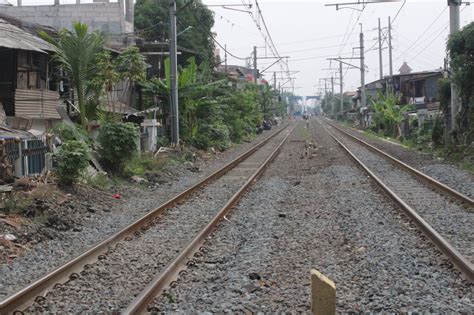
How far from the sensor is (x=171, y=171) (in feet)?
62.3

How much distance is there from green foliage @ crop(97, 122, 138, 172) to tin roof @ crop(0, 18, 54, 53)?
292cm

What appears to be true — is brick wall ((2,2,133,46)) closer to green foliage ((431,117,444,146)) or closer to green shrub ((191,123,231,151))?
green shrub ((191,123,231,151))

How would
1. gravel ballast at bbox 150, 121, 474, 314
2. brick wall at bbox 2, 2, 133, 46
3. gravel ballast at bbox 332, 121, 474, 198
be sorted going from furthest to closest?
brick wall at bbox 2, 2, 133, 46 → gravel ballast at bbox 332, 121, 474, 198 → gravel ballast at bbox 150, 121, 474, 314

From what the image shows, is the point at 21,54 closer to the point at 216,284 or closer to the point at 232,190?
the point at 232,190

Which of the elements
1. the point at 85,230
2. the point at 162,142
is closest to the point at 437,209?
the point at 85,230

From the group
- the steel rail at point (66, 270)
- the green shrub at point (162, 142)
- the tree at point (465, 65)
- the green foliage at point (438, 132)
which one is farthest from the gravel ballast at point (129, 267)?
the green foliage at point (438, 132)

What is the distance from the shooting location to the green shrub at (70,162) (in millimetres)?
12781

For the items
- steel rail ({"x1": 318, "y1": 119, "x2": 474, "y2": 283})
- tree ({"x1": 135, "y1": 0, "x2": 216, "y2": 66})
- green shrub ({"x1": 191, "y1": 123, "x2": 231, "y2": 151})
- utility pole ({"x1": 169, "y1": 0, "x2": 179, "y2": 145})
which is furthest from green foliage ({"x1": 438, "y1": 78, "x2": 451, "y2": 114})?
tree ({"x1": 135, "y1": 0, "x2": 216, "y2": 66})

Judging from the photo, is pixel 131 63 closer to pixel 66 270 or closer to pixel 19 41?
pixel 19 41

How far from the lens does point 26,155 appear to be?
12672mm

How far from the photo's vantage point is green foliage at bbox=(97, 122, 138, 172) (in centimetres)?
1566

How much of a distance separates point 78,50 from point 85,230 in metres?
8.13

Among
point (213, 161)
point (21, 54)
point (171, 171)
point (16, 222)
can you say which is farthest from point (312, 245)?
point (213, 161)

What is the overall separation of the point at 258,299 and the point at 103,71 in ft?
44.7
